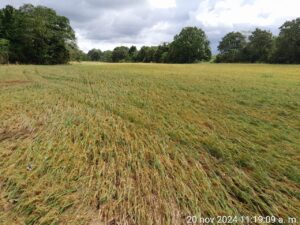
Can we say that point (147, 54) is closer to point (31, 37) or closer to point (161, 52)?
point (161, 52)

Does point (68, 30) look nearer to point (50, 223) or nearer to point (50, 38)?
point (50, 38)

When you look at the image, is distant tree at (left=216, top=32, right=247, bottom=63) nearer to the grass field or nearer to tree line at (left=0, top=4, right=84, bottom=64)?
tree line at (left=0, top=4, right=84, bottom=64)

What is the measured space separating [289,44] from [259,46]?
408 inches

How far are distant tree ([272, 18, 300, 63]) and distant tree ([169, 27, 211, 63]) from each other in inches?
839

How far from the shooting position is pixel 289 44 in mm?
50750

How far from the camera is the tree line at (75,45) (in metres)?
38.2

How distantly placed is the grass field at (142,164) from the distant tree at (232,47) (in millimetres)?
63360

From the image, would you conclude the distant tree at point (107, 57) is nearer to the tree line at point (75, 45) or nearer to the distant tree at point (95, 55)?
the distant tree at point (95, 55)

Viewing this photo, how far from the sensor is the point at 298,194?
298 cm

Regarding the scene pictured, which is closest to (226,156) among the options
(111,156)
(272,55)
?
(111,156)

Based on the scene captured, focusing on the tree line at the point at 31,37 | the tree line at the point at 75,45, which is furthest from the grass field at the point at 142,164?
the tree line at the point at 31,37

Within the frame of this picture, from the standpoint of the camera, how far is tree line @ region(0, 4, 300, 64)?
125 ft

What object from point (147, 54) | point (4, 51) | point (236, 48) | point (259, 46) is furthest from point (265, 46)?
point (4, 51)

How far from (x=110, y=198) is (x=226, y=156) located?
2.22m
